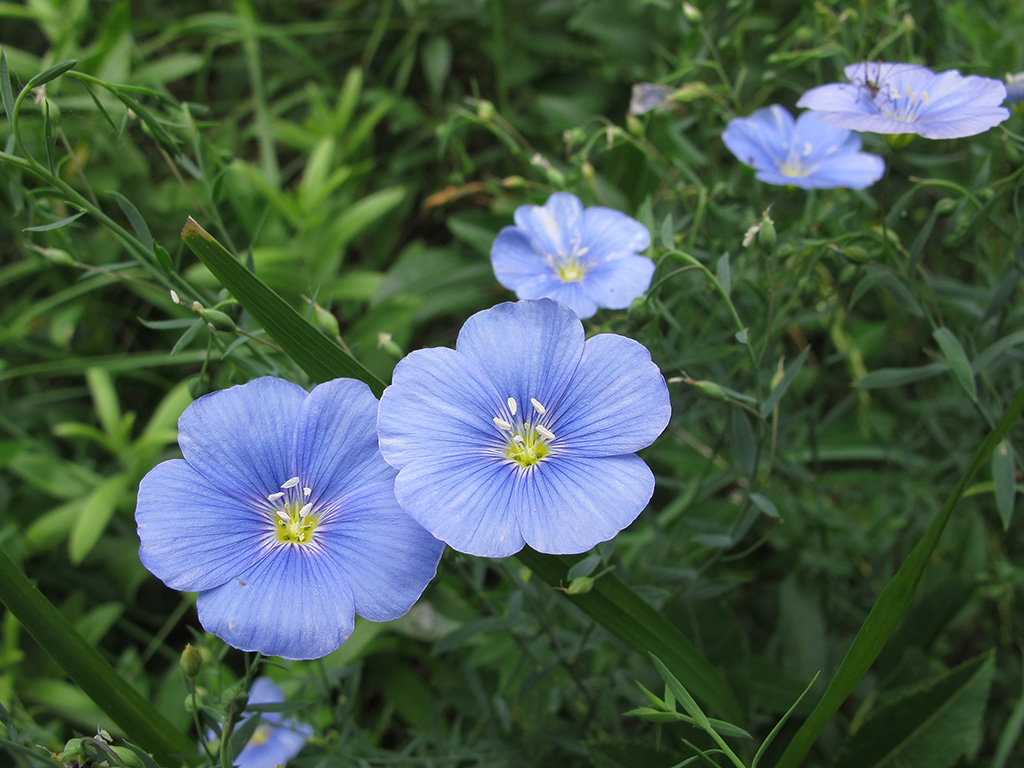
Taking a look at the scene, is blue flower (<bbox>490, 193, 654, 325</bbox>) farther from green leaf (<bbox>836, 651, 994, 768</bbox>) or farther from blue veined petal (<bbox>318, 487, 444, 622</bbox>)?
green leaf (<bbox>836, 651, 994, 768</bbox>)

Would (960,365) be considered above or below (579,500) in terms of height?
below

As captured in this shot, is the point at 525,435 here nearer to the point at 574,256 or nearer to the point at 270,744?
the point at 574,256

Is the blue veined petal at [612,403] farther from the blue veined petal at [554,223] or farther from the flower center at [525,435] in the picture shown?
the blue veined petal at [554,223]

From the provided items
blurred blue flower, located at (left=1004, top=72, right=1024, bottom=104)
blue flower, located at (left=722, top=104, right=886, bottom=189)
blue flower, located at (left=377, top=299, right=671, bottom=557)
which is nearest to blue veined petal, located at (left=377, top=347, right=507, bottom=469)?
blue flower, located at (left=377, top=299, right=671, bottom=557)

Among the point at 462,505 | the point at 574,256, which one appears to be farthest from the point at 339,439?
the point at 574,256

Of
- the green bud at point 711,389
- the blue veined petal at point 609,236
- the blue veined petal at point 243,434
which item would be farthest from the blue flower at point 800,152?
the blue veined petal at point 243,434

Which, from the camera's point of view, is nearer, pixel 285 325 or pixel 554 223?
pixel 285 325

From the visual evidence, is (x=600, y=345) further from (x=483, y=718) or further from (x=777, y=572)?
(x=777, y=572)
